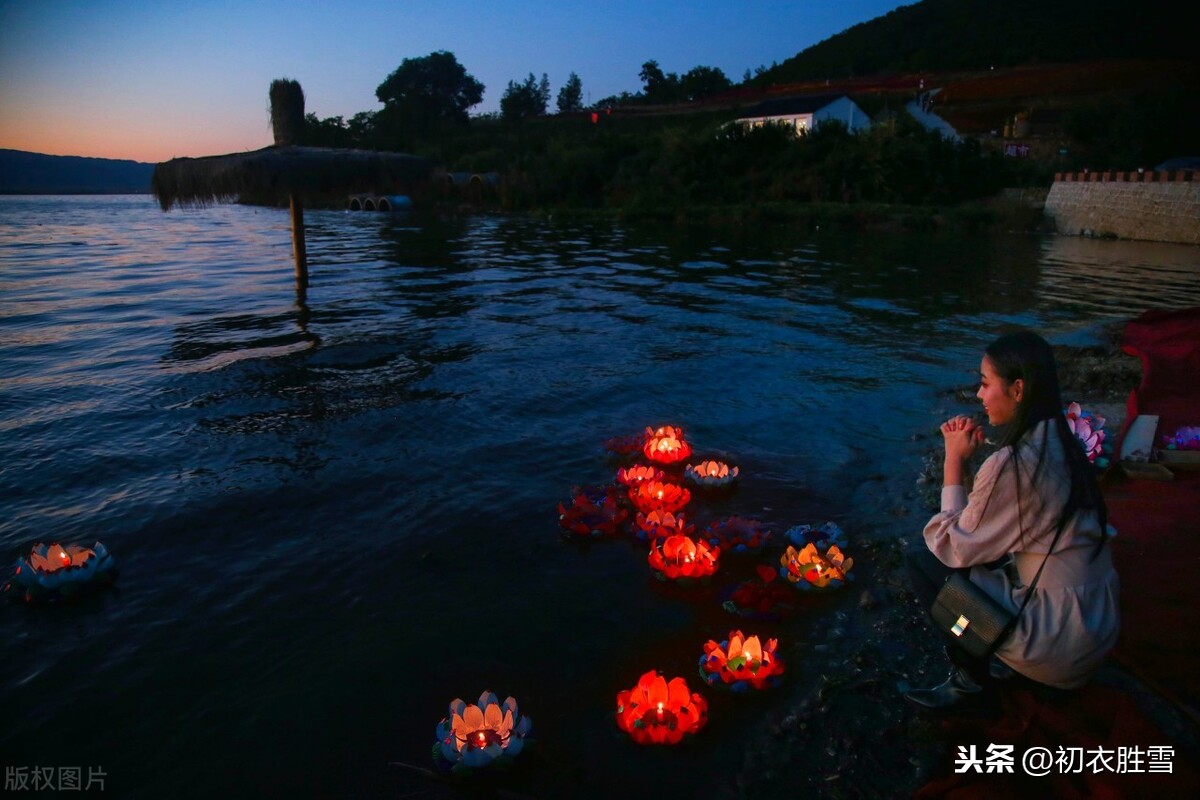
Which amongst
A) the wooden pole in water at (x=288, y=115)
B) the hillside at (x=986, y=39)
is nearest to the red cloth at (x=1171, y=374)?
the wooden pole in water at (x=288, y=115)

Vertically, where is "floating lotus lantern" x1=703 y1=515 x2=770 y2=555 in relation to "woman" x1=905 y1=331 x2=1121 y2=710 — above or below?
below

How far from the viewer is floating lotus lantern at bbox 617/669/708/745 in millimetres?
3596

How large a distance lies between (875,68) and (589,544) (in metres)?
99.1

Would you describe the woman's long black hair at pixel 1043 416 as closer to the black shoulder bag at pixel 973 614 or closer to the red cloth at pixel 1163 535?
the black shoulder bag at pixel 973 614

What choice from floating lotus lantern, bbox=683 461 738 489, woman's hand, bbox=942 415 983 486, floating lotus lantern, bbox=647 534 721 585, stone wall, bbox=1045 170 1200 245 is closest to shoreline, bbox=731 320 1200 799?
floating lotus lantern, bbox=647 534 721 585

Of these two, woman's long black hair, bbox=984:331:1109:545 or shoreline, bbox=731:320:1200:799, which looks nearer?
woman's long black hair, bbox=984:331:1109:545

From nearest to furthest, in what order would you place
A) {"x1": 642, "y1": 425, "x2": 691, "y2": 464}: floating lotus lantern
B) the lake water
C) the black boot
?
the black boot < the lake water < {"x1": 642, "y1": 425, "x2": 691, "y2": 464}: floating lotus lantern

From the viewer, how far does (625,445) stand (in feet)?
25.0

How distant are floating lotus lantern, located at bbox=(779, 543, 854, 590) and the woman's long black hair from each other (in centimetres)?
217

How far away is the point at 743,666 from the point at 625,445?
3816 millimetres

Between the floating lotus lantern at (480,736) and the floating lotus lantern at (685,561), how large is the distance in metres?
1.85

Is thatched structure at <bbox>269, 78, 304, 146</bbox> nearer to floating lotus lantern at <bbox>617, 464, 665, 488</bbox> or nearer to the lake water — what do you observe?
the lake water

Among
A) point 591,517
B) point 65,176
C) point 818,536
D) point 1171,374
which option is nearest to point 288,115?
point 591,517

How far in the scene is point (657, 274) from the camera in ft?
71.5
